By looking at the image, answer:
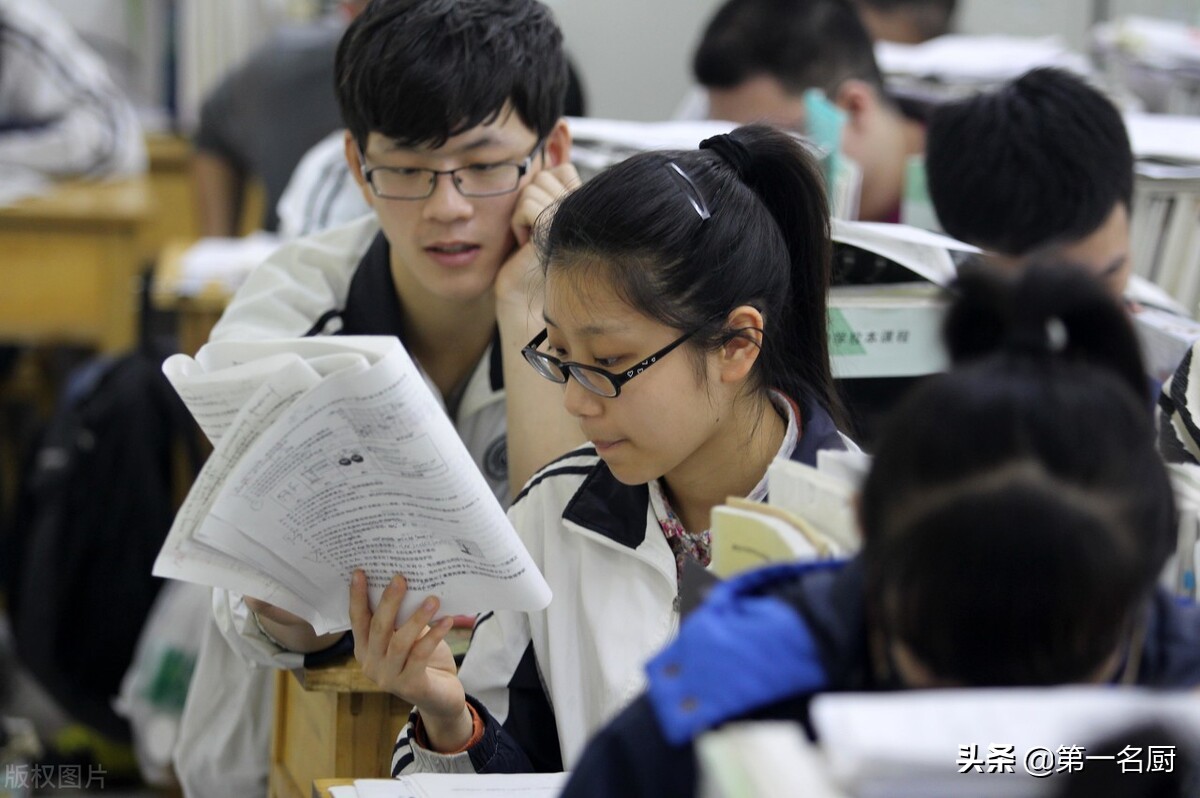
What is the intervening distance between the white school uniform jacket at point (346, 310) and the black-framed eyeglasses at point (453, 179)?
13cm

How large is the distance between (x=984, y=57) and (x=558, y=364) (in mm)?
1825

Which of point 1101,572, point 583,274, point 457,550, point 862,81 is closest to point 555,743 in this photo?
point 457,550

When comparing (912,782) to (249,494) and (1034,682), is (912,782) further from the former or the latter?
(249,494)

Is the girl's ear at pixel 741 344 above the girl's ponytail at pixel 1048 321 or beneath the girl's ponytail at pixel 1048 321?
beneath

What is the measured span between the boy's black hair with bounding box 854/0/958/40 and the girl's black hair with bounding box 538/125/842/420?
2.34m

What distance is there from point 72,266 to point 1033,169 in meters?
2.37

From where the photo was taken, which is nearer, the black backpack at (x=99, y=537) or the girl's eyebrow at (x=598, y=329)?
the girl's eyebrow at (x=598, y=329)

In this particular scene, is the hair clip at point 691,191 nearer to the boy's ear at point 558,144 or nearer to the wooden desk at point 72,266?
the boy's ear at point 558,144

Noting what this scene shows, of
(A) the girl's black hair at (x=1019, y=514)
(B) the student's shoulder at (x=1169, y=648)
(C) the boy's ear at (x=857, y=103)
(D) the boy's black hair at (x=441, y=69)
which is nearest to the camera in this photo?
(A) the girl's black hair at (x=1019, y=514)

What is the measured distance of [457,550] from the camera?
1.12 m

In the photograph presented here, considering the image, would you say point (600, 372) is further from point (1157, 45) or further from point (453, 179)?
point (1157, 45)

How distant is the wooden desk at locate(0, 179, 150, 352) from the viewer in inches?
132

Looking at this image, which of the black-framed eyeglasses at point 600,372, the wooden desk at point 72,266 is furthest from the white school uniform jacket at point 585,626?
the wooden desk at point 72,266

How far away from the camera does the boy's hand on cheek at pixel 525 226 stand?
1.64 m
